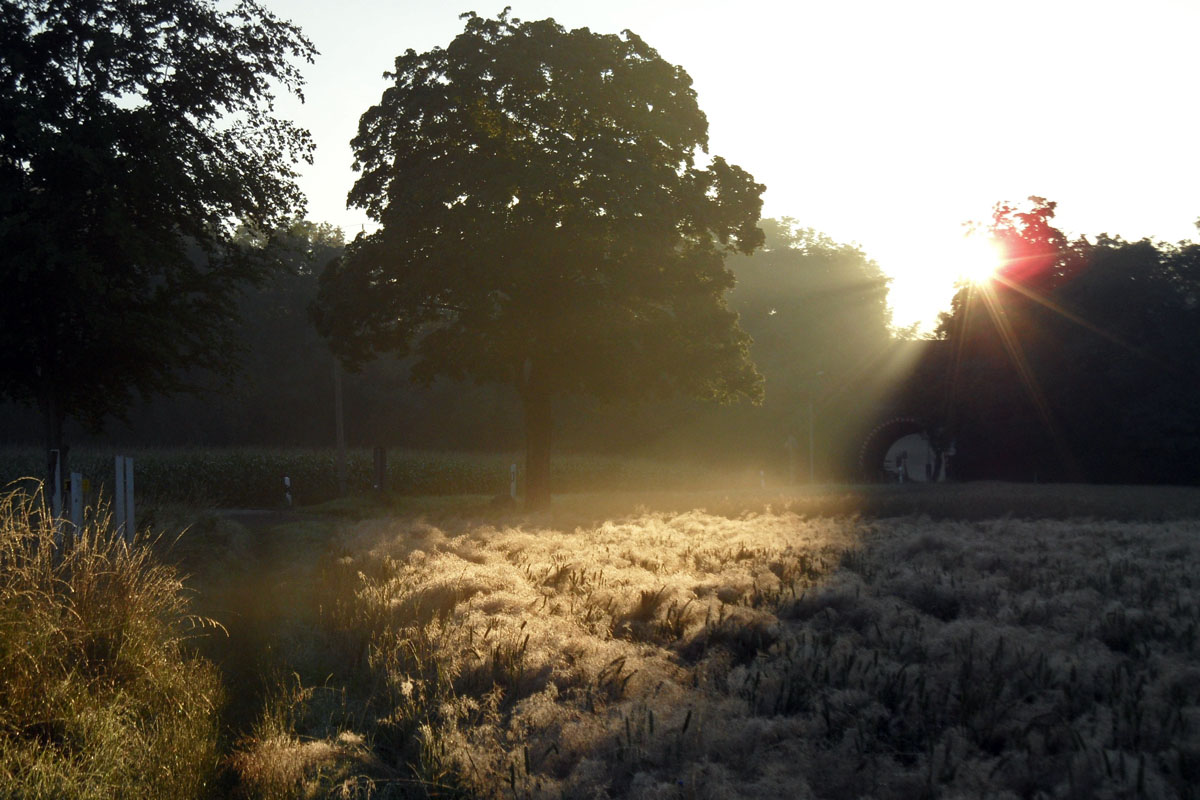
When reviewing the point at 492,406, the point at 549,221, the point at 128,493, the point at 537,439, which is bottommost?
the point at 128,493

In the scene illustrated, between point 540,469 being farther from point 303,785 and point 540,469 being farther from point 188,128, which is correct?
point 303,785

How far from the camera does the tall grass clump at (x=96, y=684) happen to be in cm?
580

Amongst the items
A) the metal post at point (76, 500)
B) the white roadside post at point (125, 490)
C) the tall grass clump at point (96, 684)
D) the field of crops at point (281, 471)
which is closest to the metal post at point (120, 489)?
the white roadside post at point (125, 490)

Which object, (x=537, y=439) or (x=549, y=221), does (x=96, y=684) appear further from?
(x=537, y=439)

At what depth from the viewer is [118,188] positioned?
16797 mm

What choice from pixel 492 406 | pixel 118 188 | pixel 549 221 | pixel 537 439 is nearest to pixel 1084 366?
pixel 537 439

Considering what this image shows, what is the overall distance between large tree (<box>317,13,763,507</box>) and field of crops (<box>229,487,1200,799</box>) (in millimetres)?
13682

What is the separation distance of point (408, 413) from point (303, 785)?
185 feet

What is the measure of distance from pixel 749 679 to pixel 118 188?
14038mm

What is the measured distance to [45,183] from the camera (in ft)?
54.3

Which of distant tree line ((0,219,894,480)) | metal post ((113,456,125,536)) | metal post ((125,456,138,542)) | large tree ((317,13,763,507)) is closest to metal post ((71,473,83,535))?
metal post ((113,456,125,536))

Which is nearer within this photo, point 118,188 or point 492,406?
point 118,188

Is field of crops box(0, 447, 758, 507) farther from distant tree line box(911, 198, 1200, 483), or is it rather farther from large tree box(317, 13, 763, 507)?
distant tree line box(911, 198, 1200, 483)

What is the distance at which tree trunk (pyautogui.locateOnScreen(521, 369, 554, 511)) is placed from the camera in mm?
28062
